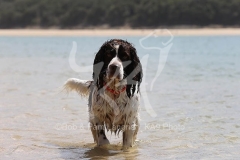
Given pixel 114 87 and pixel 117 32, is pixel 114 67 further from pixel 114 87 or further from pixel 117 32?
pixel 117 32

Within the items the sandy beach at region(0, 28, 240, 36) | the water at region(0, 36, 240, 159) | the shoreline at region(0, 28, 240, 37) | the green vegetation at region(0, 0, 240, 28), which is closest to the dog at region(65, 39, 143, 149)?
the water at region(0, 36, 240, 159)

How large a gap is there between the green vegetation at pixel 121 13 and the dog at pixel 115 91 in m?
50.9

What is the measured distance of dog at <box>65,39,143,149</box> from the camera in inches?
229

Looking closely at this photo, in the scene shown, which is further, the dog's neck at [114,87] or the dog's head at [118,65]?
the dog's neck at [114,87]

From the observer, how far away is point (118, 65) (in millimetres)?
5633

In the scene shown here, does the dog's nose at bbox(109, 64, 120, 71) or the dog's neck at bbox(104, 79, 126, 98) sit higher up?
the dog's nose at bbox(109, 64, 120, 71)

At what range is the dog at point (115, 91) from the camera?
5.81 metres

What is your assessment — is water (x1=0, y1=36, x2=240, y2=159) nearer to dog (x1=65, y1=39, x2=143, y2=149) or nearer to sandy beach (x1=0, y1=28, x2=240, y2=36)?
dog (x1=65, y1=39, x2=143, y2=149)

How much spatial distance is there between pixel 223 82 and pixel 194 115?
4.29 meters

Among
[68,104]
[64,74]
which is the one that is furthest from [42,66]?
[68,104]

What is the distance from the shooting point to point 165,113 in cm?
858

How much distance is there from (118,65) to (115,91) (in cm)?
39

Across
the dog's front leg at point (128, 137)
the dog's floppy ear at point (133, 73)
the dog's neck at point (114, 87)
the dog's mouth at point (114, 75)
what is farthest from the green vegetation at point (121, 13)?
the dog's mouth at point (114, 75)

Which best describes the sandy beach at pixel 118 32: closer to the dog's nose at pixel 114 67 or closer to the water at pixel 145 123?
the water at pixel 145 123
